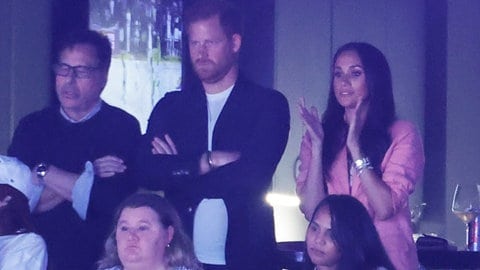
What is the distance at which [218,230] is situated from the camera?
287 cm

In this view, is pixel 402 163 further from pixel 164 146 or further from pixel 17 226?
pixel 17 226

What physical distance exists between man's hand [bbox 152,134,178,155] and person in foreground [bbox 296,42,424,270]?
43cm

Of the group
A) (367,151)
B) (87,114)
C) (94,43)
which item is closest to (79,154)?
(87,114)

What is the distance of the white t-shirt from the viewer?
270 cm

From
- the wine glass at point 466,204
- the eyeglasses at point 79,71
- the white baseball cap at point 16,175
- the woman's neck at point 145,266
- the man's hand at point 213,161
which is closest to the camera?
the woman's neck at point 145,266

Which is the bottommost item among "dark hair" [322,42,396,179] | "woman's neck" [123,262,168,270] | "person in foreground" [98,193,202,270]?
"woman's neck" [123,262,168,270]

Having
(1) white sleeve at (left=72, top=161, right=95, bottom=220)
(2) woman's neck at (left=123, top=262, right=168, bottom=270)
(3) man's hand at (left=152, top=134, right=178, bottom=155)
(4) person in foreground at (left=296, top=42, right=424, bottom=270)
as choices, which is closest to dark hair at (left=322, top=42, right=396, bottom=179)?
(4) person in foreground at (left=296, top=42, right=424, bottom=270)

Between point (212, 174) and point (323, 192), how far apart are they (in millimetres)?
363

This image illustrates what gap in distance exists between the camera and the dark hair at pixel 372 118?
9.48 ft

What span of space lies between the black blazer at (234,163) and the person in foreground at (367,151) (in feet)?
0.44

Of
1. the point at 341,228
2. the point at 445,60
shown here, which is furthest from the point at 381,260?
the point at 445,60

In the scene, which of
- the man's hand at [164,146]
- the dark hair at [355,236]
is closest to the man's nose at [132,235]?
the man's hand at [164,146]

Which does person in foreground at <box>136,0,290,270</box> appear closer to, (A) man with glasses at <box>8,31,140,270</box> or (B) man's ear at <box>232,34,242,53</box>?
(B) man's ear at <box>232,34,242,53</box>

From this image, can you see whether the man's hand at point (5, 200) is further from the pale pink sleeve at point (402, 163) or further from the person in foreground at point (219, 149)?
the pale pink sleeve at point (402, 163)
